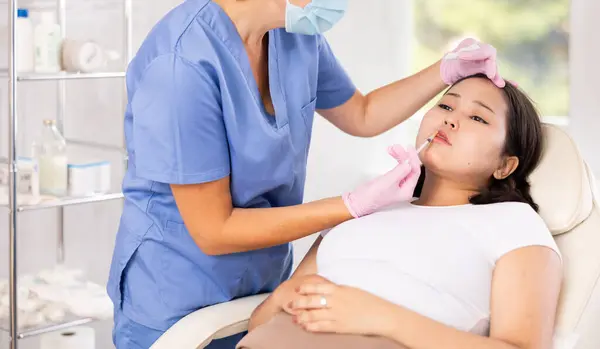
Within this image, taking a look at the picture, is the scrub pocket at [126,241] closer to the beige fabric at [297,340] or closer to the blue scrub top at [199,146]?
the blue scrub top at [199,146]

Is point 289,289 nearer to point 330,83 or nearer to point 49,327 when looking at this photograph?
point 330,83

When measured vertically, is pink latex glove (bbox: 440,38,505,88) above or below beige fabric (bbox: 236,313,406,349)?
above

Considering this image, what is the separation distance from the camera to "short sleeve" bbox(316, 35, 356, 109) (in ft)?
6.73

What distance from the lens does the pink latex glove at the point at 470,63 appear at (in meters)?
1.83

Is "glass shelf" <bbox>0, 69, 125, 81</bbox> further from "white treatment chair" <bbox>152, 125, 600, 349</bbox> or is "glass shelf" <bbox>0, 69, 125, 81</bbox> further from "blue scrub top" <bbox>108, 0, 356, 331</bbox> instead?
"white treatment chair" <bbox>152, 125, 600, 349</bbox>

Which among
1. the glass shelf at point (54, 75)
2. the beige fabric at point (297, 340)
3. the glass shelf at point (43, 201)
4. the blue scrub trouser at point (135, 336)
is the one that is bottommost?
the blue scrub trouser at point (135, 336)

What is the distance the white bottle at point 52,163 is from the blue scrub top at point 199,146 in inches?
30.9

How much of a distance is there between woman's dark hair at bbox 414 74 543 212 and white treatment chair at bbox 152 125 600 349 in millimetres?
20

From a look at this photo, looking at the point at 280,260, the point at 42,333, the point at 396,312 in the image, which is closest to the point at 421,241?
the point at 396,312

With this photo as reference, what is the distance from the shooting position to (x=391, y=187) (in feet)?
5.51

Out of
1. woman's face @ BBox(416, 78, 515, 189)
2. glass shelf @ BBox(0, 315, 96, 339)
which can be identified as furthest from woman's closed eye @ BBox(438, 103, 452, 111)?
glass shelf @ BBox(0, 315, 96, 339)

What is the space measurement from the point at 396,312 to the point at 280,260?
0.46 meters

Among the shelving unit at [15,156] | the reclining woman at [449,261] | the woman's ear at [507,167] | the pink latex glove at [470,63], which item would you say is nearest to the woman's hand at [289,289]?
the reclining woman at [449,261]

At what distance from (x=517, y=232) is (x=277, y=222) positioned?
0.45m
